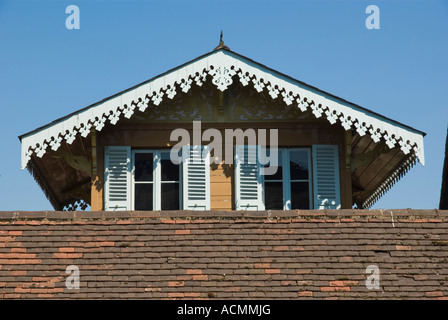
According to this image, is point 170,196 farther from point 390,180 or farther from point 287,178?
point 390,180

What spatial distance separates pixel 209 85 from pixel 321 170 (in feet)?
8.21

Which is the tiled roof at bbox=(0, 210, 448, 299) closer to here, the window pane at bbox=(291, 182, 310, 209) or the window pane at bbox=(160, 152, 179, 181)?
the window pane at bbox=(291, 182, 310, 209)

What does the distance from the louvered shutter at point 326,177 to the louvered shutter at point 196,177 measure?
1.88 metres

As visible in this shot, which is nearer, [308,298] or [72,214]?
[308,298]

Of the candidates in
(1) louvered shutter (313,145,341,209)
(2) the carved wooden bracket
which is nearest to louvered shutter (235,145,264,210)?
(1) louvered shutter (313,145,341,209)

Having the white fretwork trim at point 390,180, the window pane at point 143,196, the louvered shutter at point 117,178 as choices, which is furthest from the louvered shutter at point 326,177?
the louvered shutter at point 117,178

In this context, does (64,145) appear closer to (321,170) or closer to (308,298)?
(321,170)

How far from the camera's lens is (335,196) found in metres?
17.0

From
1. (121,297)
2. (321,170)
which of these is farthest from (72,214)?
(321,170)

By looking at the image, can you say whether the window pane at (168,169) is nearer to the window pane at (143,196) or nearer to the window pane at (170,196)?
the window pane at (170,196)

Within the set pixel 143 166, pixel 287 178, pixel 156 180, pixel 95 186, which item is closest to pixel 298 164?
pixel 287 178

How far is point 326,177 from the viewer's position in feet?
56.0

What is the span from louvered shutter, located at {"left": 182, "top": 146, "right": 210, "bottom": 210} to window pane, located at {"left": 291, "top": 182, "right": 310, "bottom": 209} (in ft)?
4.84

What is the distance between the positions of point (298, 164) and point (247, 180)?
0.97 metres
